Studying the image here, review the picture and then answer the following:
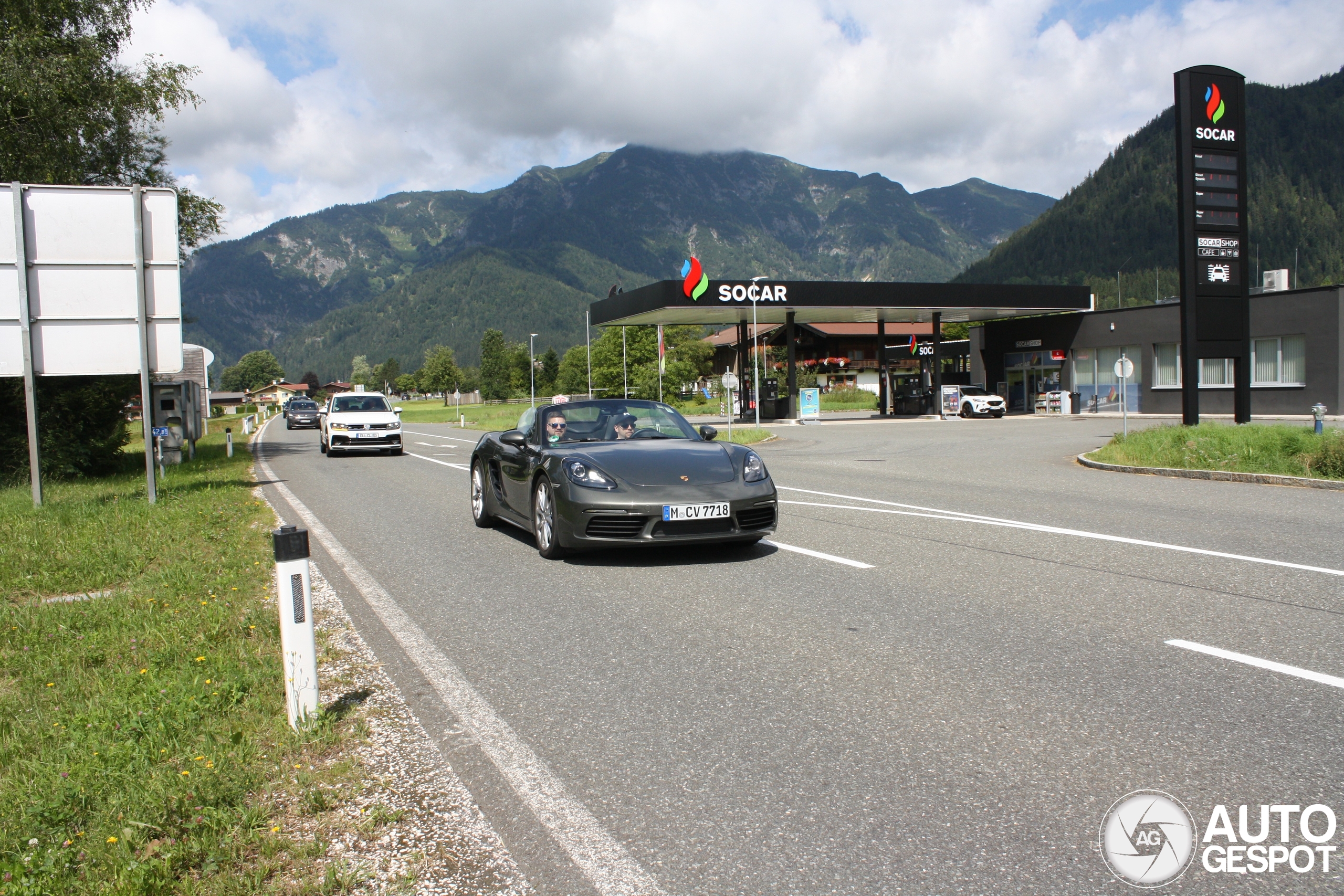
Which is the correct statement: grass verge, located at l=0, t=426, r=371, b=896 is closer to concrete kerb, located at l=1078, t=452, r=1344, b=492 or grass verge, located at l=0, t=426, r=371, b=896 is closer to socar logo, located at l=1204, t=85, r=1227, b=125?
concrete kerb, located at l=1078, t=452, r=1344, b=492

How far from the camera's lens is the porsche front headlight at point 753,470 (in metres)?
7.76

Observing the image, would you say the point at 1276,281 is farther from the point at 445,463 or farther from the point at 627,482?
the point at 627,482

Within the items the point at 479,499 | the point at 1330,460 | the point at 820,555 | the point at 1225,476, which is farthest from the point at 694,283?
the point at 820,555

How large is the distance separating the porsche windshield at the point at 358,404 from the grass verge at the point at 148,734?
52.7 feet

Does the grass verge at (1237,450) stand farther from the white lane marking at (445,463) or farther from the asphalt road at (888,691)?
the white lane marking at (445,463)

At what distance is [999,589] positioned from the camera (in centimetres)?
643

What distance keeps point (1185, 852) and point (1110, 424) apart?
3455cm

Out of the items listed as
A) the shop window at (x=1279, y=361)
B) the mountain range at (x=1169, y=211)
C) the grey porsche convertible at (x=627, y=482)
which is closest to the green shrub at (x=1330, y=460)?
the grey porsche convertible at (x=627, y=482)

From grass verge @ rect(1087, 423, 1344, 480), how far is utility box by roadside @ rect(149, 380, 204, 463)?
56.8ft

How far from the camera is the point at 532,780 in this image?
3471 mm

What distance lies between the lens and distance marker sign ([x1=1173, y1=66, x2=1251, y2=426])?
20359 millimetres

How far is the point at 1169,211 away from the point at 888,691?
6820 inches

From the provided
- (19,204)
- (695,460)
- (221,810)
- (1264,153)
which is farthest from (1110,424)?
(1264,153)

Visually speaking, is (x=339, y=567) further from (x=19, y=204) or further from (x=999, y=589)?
(x=19, y=204)
